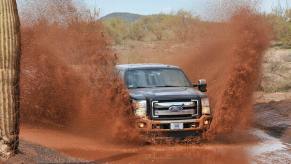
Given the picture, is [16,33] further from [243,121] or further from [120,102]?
[243,121]

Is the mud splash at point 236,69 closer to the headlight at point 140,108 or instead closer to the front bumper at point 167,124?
the front bumper at point 167,124

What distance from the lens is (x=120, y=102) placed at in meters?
13.8

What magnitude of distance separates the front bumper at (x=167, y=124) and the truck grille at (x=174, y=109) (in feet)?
0.36

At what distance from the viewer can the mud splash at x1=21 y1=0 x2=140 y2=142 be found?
14.6m

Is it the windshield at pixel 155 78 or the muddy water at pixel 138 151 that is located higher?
the windshield at pixel 155 78

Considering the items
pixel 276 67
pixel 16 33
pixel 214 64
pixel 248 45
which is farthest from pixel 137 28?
pixel 16 33

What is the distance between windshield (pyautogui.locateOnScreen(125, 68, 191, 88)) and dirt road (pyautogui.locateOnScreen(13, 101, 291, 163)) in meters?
1.57

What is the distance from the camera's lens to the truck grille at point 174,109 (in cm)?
1358

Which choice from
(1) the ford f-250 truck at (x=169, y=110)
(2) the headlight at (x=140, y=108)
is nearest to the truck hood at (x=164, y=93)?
(1) the ford f-250 truck at (x=169, y=110)

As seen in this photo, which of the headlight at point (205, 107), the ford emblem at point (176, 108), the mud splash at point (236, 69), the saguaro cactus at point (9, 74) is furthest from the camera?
the mud splash at point (236, 69)

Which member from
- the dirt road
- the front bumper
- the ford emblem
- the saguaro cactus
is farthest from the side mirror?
the saguaro cactus

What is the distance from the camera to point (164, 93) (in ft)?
45.6

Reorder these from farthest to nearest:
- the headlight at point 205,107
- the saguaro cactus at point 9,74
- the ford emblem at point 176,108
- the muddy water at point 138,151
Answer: the headlight at point 205,107 < the ford emblem at point 176,108 < the muddy water at point 138,151 < the saguaro cactus at point 9,74

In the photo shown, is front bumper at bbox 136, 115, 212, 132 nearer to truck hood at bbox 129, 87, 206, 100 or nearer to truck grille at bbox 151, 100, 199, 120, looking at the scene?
truck grille at bbox 151, 100, 199, 120
